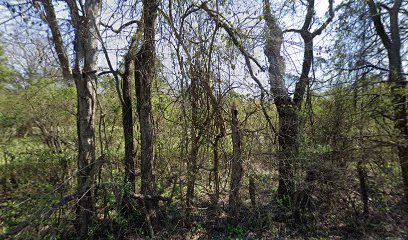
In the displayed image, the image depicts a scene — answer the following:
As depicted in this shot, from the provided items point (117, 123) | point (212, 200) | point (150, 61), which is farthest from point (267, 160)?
point (117, 123)

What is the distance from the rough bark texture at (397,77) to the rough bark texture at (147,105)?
13.3 feet

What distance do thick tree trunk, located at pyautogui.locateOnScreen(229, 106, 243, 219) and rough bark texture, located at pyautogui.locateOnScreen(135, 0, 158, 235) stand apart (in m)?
1.35

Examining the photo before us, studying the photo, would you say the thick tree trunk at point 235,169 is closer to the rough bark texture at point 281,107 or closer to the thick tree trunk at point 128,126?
the rough bark texture at point 281,107

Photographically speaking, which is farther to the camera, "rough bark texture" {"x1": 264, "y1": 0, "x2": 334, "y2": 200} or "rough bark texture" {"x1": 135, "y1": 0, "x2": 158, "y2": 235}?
"rough bark texture" {"x1": 264, "y1": 0, "x2": 334, "y2": 200}

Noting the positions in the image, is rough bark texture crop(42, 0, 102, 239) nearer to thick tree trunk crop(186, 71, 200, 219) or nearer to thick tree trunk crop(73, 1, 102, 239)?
thick tree trunk crop(73, 1, 102, 239)

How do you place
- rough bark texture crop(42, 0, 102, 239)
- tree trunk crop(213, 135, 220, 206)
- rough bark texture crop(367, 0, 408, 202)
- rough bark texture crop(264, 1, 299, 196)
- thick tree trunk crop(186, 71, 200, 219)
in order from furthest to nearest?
rough bark texture crop(264, 1, 299, 196)
tree trunk crop(213, 135, 220, 206)
thick tree trunk crop(186, 71, 200, 219)
rough bark texture crop(367, 0, 408, 202)
rough bark texture crop(42, 0, 102, 239)

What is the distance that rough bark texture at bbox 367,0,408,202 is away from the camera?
12.6 feet

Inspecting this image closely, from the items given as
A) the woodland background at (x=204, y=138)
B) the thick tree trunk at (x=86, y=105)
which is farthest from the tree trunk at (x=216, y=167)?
the thick tree trunk at (x=86, y=105)

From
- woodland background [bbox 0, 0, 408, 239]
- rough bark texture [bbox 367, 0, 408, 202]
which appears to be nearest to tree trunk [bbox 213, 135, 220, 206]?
woodland background [bbox 0, 0, 408, 239]

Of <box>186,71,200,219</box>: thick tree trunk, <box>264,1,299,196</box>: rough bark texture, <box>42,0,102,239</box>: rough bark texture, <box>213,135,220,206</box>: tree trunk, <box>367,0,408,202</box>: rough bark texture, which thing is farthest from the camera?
<box>264,1,299,196</box>: rough bark texture

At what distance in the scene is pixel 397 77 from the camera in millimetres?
4133

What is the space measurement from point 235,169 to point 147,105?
1.92 meters

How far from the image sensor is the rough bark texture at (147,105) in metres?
3.92

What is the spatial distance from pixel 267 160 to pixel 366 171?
5.52ft
